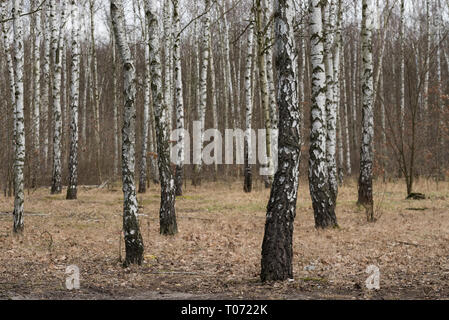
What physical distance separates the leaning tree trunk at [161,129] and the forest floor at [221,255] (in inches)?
16.7

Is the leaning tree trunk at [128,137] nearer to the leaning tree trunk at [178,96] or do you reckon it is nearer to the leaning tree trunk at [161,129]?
the leaning tree trunk at [161,129]

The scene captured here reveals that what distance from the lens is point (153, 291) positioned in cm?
620

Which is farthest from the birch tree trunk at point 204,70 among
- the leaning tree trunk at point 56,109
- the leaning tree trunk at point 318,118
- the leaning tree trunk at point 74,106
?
the leaning tree trunk at point 318,118

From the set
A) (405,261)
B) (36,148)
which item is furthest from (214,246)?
(36,148)

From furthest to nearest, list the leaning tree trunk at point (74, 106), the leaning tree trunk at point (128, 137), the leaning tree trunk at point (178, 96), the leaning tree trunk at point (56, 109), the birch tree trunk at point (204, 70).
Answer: the birch tree trunk at point (204, 70) < the leaning tree trunk at point (56, 109) < the leaning tree trunk at point (74, 106) < the leaning tree trunk at point (178, 96) < the leaning tree trunk at point (128, 137)

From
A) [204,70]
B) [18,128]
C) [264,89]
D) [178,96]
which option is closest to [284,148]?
[18,128]

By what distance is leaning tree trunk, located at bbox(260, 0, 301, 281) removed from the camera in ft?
19.8

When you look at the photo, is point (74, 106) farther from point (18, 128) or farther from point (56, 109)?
point (18, 128)

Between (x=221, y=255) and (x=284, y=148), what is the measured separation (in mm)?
3053

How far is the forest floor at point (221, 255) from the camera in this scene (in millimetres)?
6055

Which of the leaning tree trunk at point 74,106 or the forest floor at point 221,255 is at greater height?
the leaning tree trunk at point 74,106

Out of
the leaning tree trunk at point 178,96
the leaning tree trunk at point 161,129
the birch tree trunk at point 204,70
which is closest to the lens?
the leaning tree trunk at point 161,129
